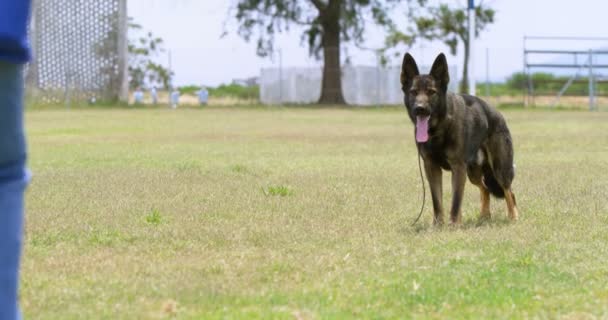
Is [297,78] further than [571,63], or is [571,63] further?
[297,78]

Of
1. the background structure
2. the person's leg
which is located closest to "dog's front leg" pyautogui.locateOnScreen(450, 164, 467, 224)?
the person's leg

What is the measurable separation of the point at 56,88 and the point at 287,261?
1199 inches

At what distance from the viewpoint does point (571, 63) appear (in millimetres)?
42062

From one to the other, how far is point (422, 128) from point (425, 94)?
0.25 metres

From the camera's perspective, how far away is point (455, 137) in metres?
8.27

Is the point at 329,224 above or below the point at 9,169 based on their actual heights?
below

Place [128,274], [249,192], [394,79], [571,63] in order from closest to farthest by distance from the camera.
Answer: [128,274], [249,192], [571,63], [394,79]

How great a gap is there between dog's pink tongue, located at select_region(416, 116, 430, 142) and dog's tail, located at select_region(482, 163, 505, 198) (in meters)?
1.21

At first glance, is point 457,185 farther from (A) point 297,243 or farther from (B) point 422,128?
(A) point 297,243

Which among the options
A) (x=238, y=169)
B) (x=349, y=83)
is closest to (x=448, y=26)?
(x=349, y=83)

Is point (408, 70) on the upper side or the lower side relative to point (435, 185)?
upper

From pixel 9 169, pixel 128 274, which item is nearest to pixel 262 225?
pixel 128 274

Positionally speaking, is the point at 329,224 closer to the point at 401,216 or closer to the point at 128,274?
the point at 401,216

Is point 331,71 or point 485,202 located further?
point 331,71
